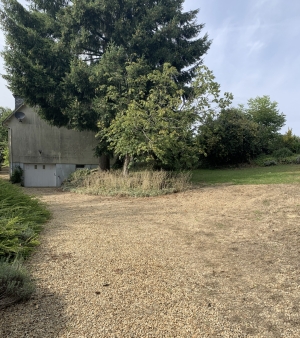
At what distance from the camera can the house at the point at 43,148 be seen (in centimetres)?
1764

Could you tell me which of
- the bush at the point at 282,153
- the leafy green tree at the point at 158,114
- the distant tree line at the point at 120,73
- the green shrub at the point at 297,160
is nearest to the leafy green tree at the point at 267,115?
the bush at the point at 282,153

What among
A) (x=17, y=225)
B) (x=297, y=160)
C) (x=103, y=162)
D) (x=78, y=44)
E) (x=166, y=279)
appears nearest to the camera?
(x=166, y=279)

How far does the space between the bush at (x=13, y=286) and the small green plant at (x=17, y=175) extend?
16.3 metres

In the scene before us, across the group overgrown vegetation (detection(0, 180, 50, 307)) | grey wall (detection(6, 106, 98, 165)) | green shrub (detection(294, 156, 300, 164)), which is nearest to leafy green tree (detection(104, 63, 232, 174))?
overgrown vegetation (detection(0, 180, 50, 307))

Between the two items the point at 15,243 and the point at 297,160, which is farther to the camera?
the point at 297,160

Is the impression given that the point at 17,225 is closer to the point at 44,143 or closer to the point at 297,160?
the point at 44,143

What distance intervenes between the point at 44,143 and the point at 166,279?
1705 cm

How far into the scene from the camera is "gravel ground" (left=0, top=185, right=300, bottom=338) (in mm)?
2172

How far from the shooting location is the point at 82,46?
13.8m

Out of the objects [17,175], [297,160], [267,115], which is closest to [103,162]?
[17,175]

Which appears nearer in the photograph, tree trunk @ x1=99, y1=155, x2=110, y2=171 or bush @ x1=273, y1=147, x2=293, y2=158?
tree trunk @ x1=99, y1=155, x2=110, y2=171

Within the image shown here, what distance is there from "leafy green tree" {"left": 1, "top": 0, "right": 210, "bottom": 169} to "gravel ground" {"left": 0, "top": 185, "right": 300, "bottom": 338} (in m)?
8.34

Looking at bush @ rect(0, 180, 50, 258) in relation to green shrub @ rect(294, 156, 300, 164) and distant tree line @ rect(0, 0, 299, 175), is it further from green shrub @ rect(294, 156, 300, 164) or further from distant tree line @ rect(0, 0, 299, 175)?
green shrub @ rect(294, 156, 300, 164)

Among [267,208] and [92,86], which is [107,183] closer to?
[92,86]
